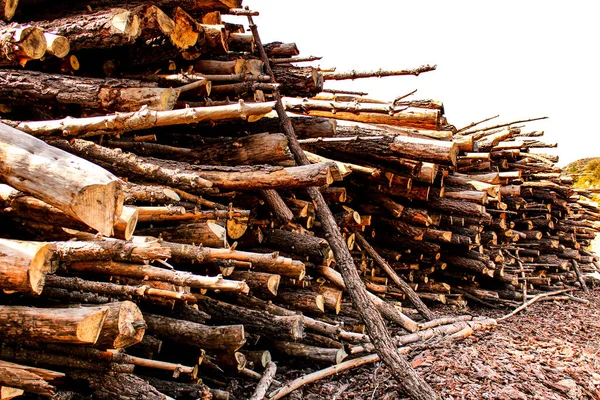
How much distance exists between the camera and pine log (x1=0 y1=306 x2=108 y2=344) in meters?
2.25

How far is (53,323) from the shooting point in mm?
2281

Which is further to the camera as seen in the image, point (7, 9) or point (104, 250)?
point (7, 9)

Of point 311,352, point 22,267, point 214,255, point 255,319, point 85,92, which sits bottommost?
point 311,352

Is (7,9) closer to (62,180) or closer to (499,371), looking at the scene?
(62,180)

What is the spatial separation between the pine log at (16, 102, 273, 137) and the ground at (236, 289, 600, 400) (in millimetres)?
2253

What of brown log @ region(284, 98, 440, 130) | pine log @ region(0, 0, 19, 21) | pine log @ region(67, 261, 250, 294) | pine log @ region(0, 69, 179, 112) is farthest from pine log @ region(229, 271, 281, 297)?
pine log @ region(0, 0, 19, 21)

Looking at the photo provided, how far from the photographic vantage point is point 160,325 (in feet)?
10.9

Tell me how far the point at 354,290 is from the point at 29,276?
8.79ft

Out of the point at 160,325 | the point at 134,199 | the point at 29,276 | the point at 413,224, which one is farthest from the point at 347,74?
the point at 29,276

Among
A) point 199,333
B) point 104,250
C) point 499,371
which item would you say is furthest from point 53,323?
point 499,371

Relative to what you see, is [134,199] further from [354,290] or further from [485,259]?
[485,259]

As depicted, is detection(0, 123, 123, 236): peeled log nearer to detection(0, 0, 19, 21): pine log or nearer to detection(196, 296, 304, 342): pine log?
detection(196, 296, 304, 342): pine log

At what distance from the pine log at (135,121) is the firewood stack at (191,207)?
1 cm

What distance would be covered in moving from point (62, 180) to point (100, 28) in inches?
102
